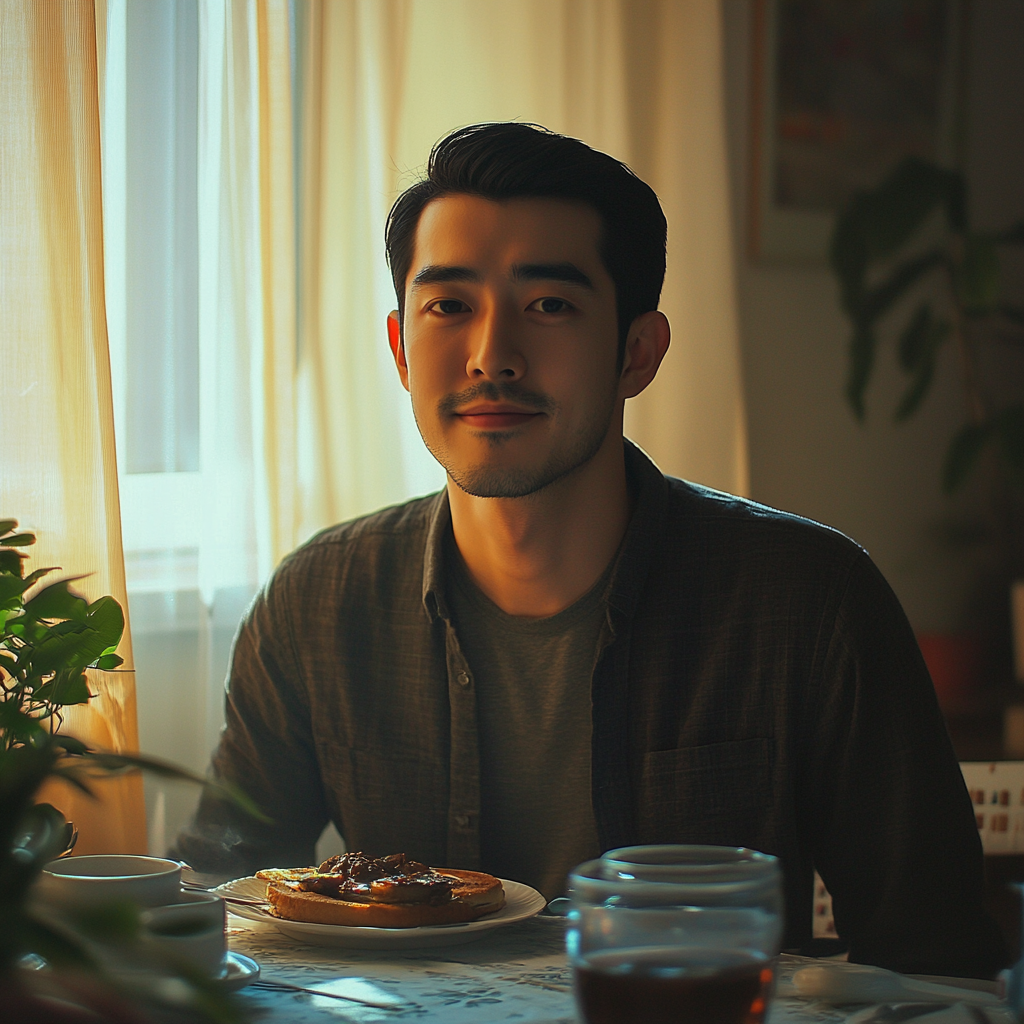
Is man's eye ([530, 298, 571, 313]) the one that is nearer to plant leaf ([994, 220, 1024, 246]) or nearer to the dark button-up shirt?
the dark button-up shirt

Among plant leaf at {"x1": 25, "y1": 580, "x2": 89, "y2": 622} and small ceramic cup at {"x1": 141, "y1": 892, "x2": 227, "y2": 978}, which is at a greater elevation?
plant leaf at {"x1": 25, "y1": 580, "x2": 89, "y2": 622}

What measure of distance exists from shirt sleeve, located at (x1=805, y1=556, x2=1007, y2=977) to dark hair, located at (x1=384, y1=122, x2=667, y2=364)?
48 cm

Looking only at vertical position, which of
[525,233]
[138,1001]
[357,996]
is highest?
[525,233]

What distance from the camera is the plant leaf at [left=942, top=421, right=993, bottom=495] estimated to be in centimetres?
243

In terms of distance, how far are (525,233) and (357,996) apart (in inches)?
35.4

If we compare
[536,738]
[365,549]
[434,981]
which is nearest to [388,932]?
[434,981]

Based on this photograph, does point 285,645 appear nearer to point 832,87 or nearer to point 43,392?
point 43,392

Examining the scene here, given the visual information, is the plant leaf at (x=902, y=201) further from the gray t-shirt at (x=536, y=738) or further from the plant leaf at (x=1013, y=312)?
the gray t-shirt at (x=536, y=738)

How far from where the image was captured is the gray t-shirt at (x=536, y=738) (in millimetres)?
1312

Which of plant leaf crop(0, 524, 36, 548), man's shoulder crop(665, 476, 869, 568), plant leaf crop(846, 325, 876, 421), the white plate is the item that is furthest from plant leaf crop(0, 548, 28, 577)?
plant leaf crop(846, 325, 876, 421)

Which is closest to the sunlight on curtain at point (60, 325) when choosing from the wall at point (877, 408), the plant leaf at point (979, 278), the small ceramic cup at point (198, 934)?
the small ceramic cup at point (198, 934)

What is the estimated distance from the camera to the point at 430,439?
4.64 feet

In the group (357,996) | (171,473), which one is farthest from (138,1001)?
(171,473)

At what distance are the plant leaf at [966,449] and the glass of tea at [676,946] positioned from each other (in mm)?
2030
